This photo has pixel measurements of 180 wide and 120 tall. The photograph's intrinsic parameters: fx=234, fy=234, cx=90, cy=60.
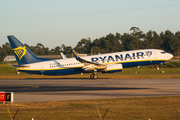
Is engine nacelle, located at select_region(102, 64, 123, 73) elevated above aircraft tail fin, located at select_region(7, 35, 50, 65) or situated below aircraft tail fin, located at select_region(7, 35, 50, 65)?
below

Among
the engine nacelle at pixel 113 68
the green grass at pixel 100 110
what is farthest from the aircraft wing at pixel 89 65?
the green grass at pixel 100 110

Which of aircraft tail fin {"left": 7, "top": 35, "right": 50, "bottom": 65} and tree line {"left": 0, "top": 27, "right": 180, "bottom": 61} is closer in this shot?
aircraft tail fin {"left": 7, "top": 35, "right": 50, "bottom": 65}

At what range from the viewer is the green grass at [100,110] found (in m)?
14.1

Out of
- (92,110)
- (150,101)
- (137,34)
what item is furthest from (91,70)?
(137,34)

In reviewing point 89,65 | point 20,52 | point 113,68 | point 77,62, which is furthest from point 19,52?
point 113,68

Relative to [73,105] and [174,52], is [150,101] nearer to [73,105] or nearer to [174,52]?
[73,105]

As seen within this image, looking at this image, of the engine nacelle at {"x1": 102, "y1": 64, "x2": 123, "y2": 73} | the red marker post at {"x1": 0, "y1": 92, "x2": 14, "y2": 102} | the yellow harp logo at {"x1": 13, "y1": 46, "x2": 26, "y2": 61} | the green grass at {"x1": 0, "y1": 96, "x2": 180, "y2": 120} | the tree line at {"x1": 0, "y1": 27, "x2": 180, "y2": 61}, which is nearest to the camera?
the green grass at {"x1": 0, "y1": 96, "x2": 180, "y2": 120}

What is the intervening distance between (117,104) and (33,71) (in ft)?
92.2

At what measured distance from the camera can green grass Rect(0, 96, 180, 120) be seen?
1412cm

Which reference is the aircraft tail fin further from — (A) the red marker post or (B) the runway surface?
(A) the red marker post

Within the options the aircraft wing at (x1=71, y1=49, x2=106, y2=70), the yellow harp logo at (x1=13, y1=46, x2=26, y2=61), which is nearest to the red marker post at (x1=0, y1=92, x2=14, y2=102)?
the aircraft wing at (x1=71, y1=49, x2=106, y2=70)

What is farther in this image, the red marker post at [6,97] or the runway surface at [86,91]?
the runway surface at [86,91]

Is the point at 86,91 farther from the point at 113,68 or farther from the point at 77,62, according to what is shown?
the point at 77,62

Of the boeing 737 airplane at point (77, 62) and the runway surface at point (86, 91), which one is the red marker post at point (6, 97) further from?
the boeing 737 airplane at point (77, 62)
